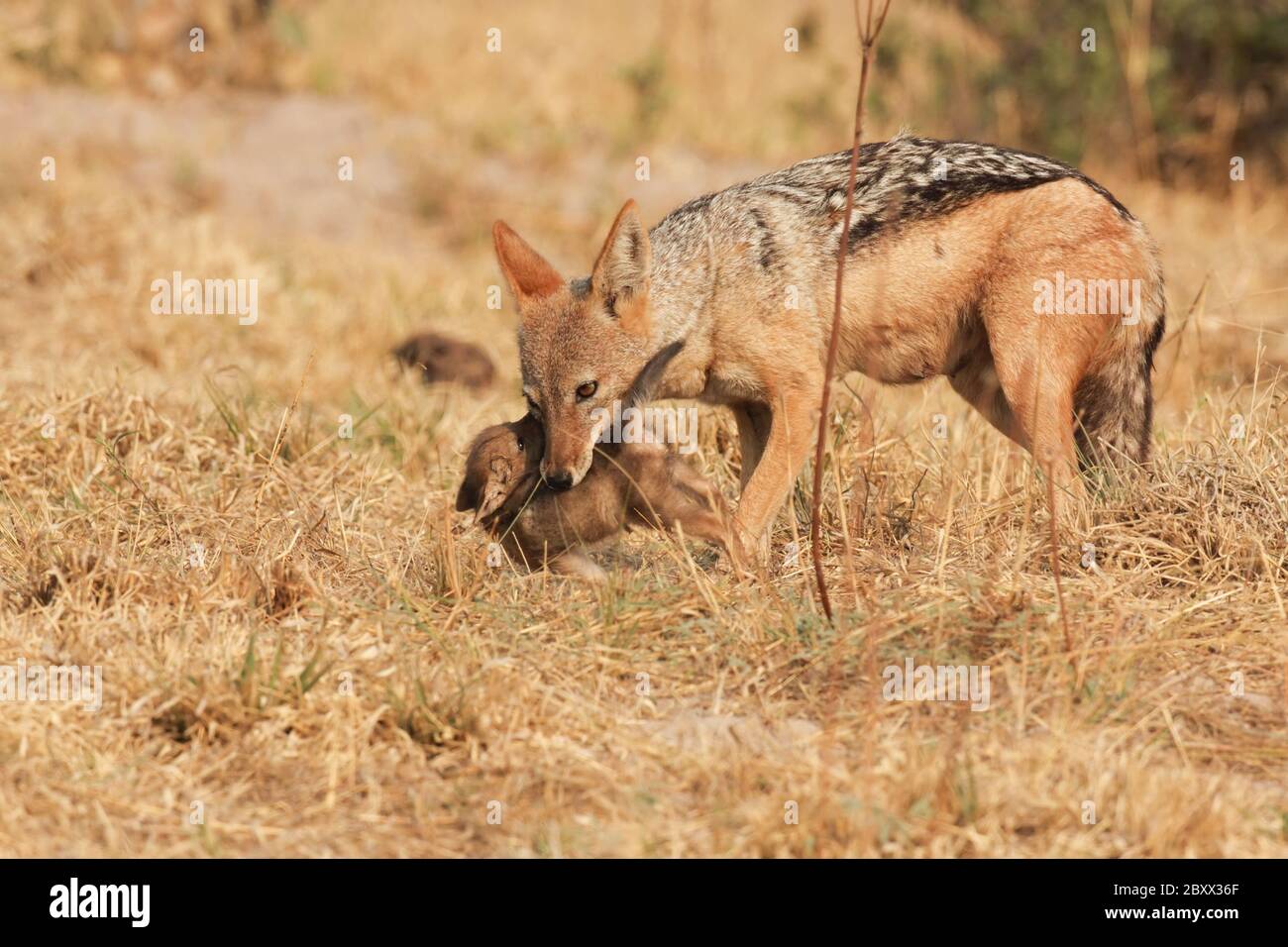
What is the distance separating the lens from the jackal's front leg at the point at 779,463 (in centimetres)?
570

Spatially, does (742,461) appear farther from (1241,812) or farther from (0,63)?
(0,63)

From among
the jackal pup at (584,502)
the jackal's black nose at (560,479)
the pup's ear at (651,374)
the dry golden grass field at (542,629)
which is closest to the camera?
the dry golden grass field at (542,629)

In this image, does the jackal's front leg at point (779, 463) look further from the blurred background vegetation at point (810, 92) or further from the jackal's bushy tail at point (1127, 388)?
the blurred background vegetation at point (810, 92)

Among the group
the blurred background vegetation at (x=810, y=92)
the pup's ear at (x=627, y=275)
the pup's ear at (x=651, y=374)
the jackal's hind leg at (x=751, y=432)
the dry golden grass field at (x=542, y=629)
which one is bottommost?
the dry golden grass field at (x=542, y=629)

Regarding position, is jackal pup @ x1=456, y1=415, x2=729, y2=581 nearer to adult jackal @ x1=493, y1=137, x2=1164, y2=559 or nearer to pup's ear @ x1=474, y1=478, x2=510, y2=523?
pup's ear @ x1=474, y1=478, x2=510, y2=523

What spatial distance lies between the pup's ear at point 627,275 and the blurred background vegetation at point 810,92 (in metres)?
7.43

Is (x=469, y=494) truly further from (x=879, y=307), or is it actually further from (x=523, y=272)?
(x=879, y=307)

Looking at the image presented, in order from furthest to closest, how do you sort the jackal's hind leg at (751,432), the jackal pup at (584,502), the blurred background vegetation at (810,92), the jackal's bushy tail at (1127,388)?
the blurred background vegetation at (810,92), the jackal's hind leg at (751,432), the jackal's bushy tail at (1127,388), the jackal pup at (584,502)

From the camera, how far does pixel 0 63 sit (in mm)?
12656

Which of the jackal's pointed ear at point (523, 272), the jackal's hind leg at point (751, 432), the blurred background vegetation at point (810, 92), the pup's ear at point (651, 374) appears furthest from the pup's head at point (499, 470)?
the blurred background vegetation at point (810, 92)

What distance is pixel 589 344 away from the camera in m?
5.77

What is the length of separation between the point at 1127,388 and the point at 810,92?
9.85m

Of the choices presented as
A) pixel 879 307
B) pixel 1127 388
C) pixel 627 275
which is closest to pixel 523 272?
pixel 627 275
